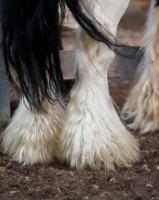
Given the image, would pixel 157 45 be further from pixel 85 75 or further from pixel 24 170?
pixel 24 170

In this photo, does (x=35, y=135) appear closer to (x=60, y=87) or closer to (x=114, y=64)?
(x=60, y=87)

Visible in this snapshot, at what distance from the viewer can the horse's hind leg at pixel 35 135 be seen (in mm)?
2473

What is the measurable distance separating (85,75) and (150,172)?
48cm

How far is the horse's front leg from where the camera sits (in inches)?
93.8

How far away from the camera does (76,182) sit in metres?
2.25

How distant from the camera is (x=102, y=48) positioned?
2408mm

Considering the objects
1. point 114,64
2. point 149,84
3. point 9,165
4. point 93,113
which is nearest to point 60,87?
point 93,113

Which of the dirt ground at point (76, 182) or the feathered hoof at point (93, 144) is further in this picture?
the feathered hoof at point (93, 144)

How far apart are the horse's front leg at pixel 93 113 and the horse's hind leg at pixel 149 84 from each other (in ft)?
2.72

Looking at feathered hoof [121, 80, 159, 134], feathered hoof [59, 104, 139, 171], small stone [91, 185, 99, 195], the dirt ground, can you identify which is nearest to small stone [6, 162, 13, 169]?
the dirt ground

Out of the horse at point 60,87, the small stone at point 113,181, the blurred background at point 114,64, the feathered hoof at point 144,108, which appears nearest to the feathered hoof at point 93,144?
the horse at point 60,87

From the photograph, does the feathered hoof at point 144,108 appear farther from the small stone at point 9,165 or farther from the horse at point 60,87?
the small stone at point 9,165

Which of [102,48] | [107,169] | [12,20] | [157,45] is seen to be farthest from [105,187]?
[157,45]

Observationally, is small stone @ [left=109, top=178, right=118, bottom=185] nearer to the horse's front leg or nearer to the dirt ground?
the dirt ground
